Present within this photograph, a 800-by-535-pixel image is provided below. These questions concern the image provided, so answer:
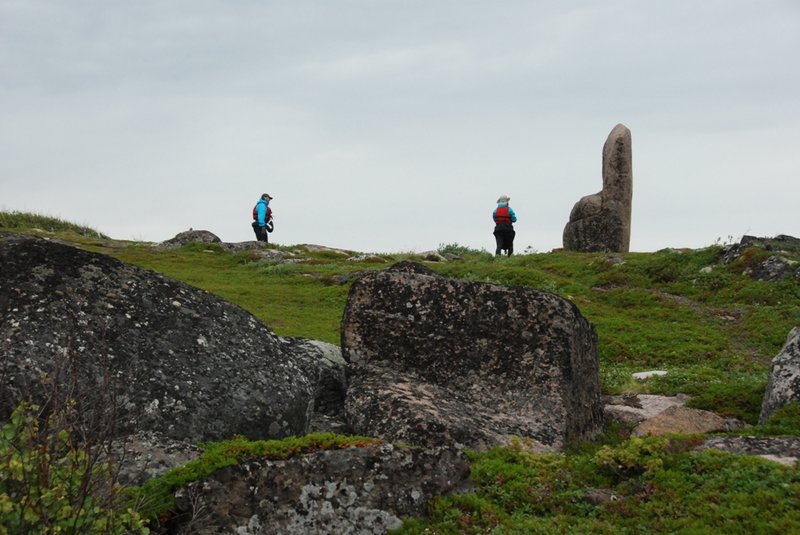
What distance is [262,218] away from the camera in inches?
1954

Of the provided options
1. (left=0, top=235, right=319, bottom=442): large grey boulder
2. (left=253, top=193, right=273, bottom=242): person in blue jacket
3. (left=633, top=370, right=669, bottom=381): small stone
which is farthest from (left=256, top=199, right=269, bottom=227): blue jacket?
(left=0, top=235, right=319, bottom=442): large grey boulder

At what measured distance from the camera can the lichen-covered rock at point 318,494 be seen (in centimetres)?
885

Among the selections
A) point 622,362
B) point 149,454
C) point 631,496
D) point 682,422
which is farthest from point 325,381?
point 622,362

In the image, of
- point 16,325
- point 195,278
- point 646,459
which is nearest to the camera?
point 646,459

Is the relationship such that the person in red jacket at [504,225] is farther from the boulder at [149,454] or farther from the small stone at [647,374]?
the boulder at [149,454]

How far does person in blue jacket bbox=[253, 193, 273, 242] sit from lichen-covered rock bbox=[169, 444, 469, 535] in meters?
41.0

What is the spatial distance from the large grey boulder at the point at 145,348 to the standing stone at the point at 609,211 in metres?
35.7

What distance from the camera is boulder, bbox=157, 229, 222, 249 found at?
4809 centimetres

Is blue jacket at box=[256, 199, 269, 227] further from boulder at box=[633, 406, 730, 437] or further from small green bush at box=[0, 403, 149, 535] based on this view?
small green bush at box=[0, 403, 149, 535]

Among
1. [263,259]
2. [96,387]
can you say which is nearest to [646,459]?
[96,387]

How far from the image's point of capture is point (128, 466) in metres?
9.82

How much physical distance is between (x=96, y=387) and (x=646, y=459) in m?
6.64

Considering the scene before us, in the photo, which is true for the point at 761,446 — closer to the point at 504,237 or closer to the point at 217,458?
the point at 217,458

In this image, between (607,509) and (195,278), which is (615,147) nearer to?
(195,278)
